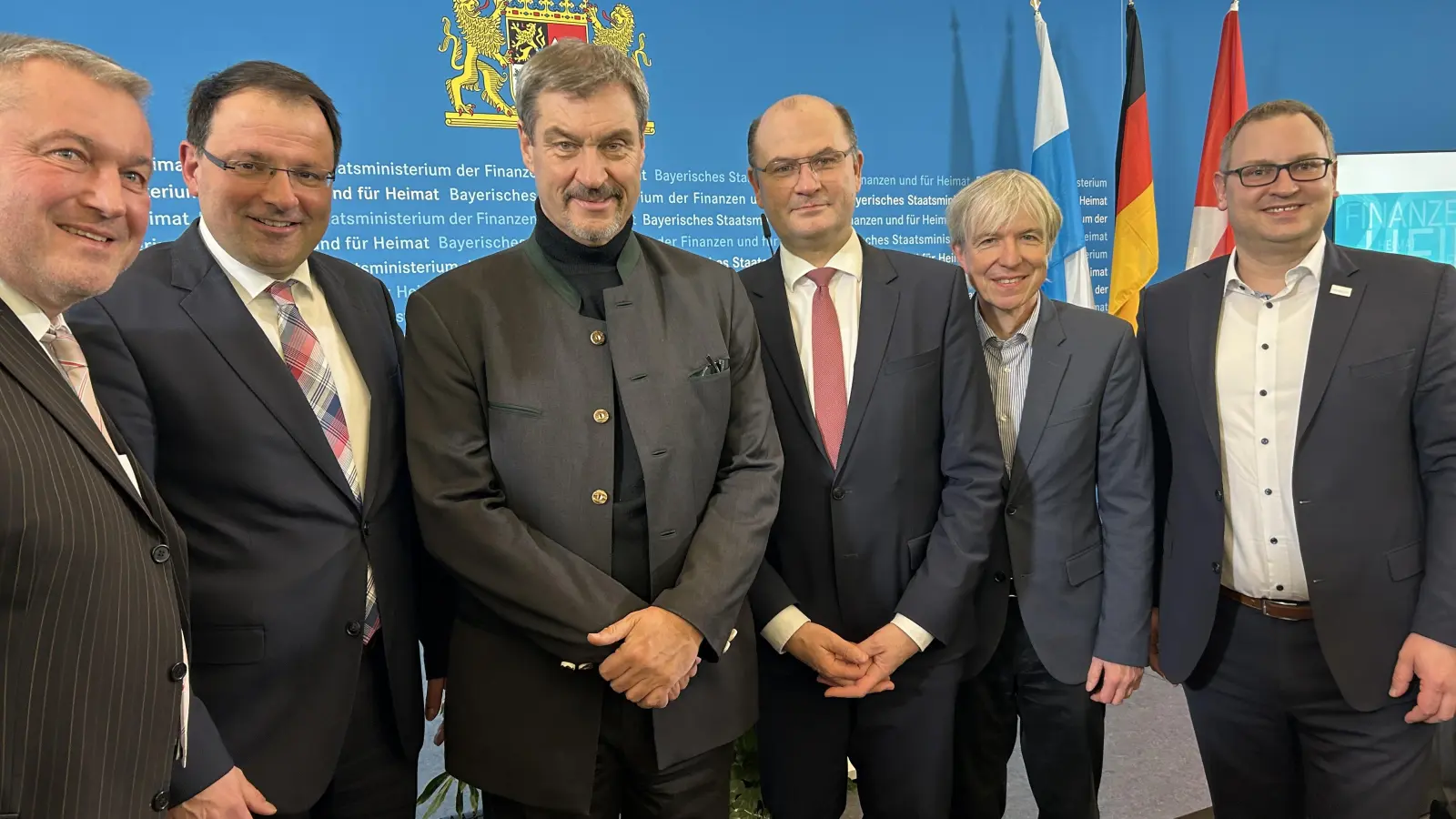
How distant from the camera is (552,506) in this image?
1569 millimetres

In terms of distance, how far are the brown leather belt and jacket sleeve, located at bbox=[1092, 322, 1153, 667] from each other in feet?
0.61

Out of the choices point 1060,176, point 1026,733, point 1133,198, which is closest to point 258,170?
point 1026,733

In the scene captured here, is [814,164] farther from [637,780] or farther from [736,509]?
[637,780]

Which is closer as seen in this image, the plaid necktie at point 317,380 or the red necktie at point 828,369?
the plaid necktie at point 317,380

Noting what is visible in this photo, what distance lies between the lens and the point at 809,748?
202cm

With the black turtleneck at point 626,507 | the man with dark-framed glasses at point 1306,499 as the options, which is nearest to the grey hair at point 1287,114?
the man with dark-framed glasses at point 1306,499

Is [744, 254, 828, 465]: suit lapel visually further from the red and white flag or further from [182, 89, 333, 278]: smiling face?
the red and white flag

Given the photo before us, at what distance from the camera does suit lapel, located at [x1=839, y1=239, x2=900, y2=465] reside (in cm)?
194

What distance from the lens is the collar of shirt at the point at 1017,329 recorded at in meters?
2.15

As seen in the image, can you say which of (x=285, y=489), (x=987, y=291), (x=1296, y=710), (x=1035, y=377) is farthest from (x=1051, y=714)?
(x=285, y=489)

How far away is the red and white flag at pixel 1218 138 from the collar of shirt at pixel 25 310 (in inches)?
183

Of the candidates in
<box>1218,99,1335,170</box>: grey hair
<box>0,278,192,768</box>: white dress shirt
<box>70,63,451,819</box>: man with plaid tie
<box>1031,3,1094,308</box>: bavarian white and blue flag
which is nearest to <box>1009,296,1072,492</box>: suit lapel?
<box>1218,99,1335,170</box>: grey hair

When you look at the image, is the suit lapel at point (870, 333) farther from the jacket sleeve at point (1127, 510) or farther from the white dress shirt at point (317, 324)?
the white dress shirt at point (317, 324)

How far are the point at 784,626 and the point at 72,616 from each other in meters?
1.27
